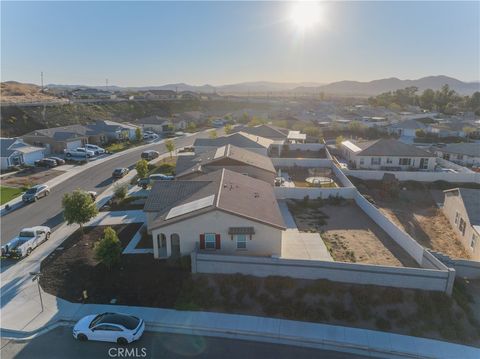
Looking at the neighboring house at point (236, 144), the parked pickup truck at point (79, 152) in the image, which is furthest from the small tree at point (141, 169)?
the parked pickup truck at point (79, 152)

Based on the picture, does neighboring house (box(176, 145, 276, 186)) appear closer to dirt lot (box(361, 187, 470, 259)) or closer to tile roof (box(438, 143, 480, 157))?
dirt lot (box(361, 187, 470, 259))

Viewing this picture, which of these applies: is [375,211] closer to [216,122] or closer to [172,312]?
[172,312]

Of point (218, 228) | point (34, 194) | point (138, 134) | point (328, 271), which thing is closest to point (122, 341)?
point (218, 228)

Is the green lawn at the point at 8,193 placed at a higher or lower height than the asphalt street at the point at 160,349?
higher

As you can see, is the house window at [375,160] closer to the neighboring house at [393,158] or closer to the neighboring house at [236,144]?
the neighboring house at [393,158]

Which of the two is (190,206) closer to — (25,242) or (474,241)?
(25,242)

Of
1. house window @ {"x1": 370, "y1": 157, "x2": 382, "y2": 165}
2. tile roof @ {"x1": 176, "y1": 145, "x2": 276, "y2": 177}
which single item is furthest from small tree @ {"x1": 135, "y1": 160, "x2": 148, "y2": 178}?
house window @ {"x1": 370, "y1": 157, "x2": 382, "y2": 165}
